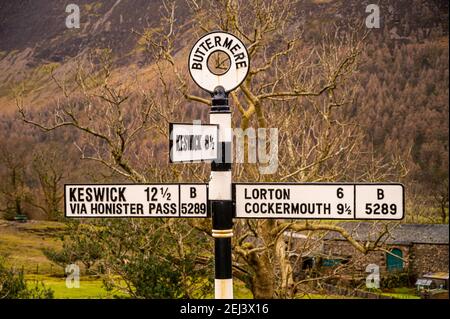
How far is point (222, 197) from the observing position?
454 centimetres

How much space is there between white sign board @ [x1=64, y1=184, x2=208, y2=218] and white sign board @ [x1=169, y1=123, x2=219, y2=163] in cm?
24

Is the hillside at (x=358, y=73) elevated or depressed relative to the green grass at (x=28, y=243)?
elevated

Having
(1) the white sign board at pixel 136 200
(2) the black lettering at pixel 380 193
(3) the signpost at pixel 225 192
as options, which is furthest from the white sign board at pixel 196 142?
(2) the black lettering at pixel 380 193

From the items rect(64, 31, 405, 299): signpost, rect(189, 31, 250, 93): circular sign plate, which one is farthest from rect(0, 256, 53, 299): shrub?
rect(189, 31, 250, 93): circular sign plate

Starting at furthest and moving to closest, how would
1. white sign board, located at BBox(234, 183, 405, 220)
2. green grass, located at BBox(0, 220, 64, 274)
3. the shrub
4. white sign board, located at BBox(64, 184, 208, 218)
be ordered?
1. green grass, located at BBox(0, 220, 64, 274)
2. the shrub
3. white sign board, located at BBox(64, 184, 208, 218)
4. white sign board, located at BBox(234, 183, 405, 220)

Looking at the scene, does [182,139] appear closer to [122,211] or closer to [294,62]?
[122,211]

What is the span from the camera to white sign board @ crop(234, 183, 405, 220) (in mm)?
4449

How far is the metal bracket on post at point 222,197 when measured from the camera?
4500 mm

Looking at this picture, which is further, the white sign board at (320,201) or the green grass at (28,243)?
the green grass at (28,243)

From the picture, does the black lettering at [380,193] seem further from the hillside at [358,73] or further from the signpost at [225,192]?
the hillside at [358,73]

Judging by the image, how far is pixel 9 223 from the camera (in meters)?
24.9

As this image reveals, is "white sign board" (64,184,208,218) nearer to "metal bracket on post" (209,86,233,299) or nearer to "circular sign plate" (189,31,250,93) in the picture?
"metal bracket on post" (209,86,233,299)

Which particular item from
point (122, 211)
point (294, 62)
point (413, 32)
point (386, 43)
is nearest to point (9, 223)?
point (294, 62)

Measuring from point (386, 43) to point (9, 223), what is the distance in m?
30.5
